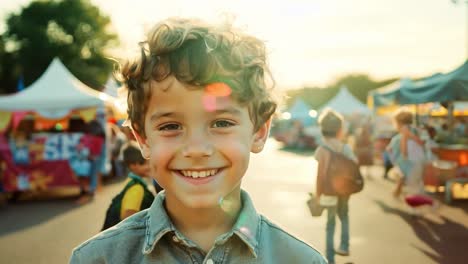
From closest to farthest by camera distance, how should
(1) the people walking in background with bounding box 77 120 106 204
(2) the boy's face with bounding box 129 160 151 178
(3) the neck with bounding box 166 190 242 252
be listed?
(3) the neck with bounding box 166 190 242 252, (2) the boy's face with bounding box 129 160 151 178, (1) the people walking in background with bounding box 77 120 106 204

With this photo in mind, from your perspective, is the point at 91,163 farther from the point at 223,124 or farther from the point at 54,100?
the point at 223,124

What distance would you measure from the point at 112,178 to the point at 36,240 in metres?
7.97

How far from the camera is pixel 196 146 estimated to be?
1.57 metres

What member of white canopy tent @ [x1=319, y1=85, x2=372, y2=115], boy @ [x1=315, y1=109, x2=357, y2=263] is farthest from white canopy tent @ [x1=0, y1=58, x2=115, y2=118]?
white canopy tent @ [x1=319, y1=85, x2=372, y2=115]

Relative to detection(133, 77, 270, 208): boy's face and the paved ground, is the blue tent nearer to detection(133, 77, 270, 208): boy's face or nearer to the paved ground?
the paved ground

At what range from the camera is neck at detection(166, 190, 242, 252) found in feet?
5.62

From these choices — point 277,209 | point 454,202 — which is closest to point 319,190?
point 277,209

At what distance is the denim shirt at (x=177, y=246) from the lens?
5.37 feet

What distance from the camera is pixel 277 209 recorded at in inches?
379

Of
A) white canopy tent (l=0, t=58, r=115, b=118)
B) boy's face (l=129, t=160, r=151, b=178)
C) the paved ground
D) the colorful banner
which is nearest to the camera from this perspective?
boy's face (l=129, t=160, r=151, b=178)

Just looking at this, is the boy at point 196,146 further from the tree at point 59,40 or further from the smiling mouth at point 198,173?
the tree at point 59,40

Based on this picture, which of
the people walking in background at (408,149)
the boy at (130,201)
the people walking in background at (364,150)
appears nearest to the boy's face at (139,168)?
the boy at (130,201)

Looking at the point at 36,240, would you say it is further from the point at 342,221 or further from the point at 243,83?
the point at 243,83

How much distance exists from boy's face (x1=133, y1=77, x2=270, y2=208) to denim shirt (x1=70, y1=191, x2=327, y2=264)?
117 mm
